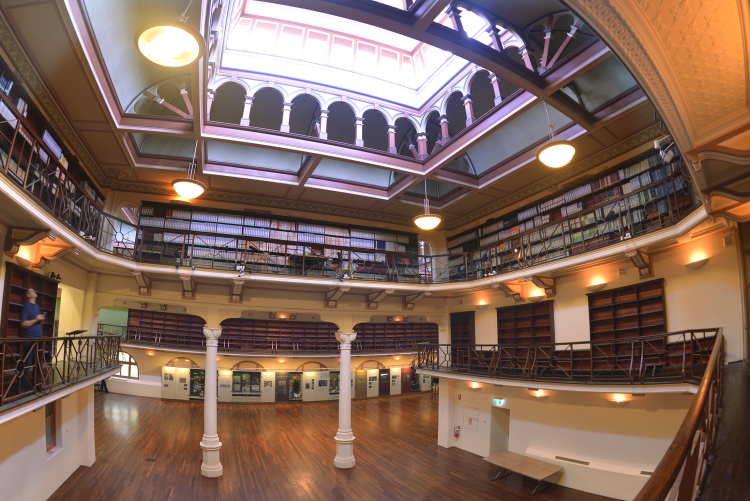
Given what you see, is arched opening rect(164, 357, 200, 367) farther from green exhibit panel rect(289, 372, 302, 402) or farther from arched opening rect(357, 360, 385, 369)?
arched opening rect(357, 360, 385, 369)

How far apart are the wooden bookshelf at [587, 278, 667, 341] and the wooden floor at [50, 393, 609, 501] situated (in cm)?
299

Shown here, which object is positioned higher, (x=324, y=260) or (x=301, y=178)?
(x=301, y=178)

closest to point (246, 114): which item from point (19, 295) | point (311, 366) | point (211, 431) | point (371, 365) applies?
point (19, 295)

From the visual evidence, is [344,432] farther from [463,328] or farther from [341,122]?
[341,122]

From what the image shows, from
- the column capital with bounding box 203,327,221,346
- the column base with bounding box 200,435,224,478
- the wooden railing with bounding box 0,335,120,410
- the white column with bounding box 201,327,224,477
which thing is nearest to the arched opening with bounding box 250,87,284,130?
the column capital with bounding box 203,327,221,346

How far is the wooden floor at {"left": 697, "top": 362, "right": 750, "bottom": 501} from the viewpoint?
1.45 meters

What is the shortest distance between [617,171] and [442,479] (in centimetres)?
732

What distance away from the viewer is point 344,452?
27.2 feet

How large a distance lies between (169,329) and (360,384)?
8.63m

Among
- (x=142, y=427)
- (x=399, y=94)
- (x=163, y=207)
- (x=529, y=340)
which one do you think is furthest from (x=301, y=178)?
(x=142, y=427)

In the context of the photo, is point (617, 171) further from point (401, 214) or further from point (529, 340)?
point (401, 214)

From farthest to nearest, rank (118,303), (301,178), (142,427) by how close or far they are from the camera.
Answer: (142,427) < (301,178) < (118,303)

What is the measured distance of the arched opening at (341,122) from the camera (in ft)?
30.4

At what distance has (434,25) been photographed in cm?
465
